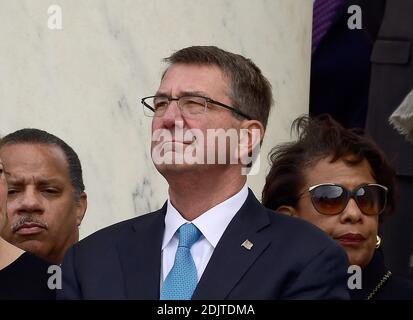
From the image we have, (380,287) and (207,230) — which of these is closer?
(207,230)

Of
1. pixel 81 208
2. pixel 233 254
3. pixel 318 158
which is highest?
pixel 318 158

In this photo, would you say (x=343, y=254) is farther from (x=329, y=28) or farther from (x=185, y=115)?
(x=329, y=28)

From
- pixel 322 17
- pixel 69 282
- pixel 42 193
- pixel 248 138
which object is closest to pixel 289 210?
pixel 248 138

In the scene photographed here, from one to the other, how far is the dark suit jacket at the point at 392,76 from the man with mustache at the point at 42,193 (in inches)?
62.2

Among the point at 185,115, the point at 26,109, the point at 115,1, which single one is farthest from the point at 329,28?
→ the point at 185,115

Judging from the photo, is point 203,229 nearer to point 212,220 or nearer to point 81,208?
point 212,220

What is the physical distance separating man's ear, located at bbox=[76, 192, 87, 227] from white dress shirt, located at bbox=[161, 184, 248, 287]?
1287 mm

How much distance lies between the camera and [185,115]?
5.92 metres

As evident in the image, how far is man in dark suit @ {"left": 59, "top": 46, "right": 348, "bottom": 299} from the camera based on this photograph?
5652mm

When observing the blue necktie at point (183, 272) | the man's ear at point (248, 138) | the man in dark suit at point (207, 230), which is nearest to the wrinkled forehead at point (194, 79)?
the man in dark suit at point (207, 230)

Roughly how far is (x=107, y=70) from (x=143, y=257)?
2.05 meters

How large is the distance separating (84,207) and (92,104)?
2.00 feet

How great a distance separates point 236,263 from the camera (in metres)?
5.73

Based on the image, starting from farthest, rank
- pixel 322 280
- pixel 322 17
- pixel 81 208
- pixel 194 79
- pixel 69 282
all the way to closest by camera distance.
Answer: pixel 322 17, pixel 81 208, pixel 194 79, pixel 69 282, pixel 322 280
